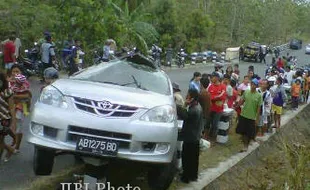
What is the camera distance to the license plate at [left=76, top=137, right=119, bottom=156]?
504 cm

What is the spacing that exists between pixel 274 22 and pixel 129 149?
55698 mm

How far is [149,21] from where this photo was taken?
92.1ft

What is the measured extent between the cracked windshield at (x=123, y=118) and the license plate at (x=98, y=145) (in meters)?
0.01

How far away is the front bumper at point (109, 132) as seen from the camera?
5.05 m

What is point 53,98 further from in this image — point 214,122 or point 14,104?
point 214,122

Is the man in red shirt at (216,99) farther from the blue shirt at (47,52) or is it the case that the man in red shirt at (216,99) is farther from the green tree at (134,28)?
the green tree at (134,28)

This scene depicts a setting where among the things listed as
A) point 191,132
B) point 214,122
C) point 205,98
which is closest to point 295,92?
point 214,122

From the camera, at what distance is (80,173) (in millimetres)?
6484

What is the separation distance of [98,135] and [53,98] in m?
0.79

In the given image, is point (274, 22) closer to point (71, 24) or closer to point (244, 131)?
point (71, 24)

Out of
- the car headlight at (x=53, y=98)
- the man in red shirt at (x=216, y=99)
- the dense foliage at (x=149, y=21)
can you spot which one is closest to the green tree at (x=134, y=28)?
the dense foliage at (x=149, y=21)

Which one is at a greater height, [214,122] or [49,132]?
[49,132]

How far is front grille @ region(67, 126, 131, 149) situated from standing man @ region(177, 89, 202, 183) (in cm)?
167

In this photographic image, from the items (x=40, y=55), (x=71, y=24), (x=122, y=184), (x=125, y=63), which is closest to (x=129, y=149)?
(x=122, y=184)
